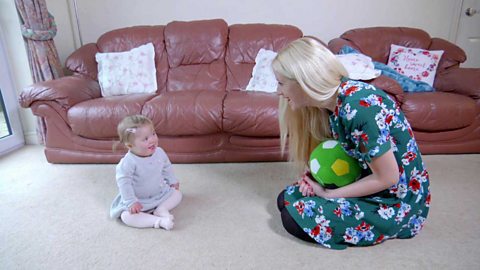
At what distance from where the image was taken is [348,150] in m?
1.29

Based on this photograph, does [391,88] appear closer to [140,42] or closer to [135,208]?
[135,208]

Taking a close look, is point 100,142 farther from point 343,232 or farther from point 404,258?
point 404,258

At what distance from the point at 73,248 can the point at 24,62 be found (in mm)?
2017

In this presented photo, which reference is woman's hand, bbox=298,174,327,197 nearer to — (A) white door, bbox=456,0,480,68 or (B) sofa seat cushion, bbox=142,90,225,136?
(B) sofa seat cushion, bbox=142,90,225,136

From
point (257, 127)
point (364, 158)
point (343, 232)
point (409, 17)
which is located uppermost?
point (409, 17)

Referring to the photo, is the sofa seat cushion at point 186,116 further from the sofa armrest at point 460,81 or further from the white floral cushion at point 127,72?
the sofa armrest at point 460,81

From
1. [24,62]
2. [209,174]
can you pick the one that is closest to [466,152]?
[209,174]

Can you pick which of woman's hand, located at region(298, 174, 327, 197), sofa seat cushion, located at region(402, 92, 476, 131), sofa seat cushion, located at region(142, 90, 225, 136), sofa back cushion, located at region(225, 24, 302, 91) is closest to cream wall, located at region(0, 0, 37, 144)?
sofa seat cushion, located at region(142, 90, 225, 136)

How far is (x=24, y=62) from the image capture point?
105 inches

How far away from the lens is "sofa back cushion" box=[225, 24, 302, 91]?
2736 millimetres

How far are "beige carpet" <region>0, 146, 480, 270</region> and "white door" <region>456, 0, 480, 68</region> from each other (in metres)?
1.64

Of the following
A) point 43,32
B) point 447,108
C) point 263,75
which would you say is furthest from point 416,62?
point 43,32

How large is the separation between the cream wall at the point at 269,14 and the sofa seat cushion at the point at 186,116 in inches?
51.8

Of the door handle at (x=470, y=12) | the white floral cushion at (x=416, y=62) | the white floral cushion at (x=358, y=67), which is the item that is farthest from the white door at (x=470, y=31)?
the white floral cushion at (x=358, y=67)
